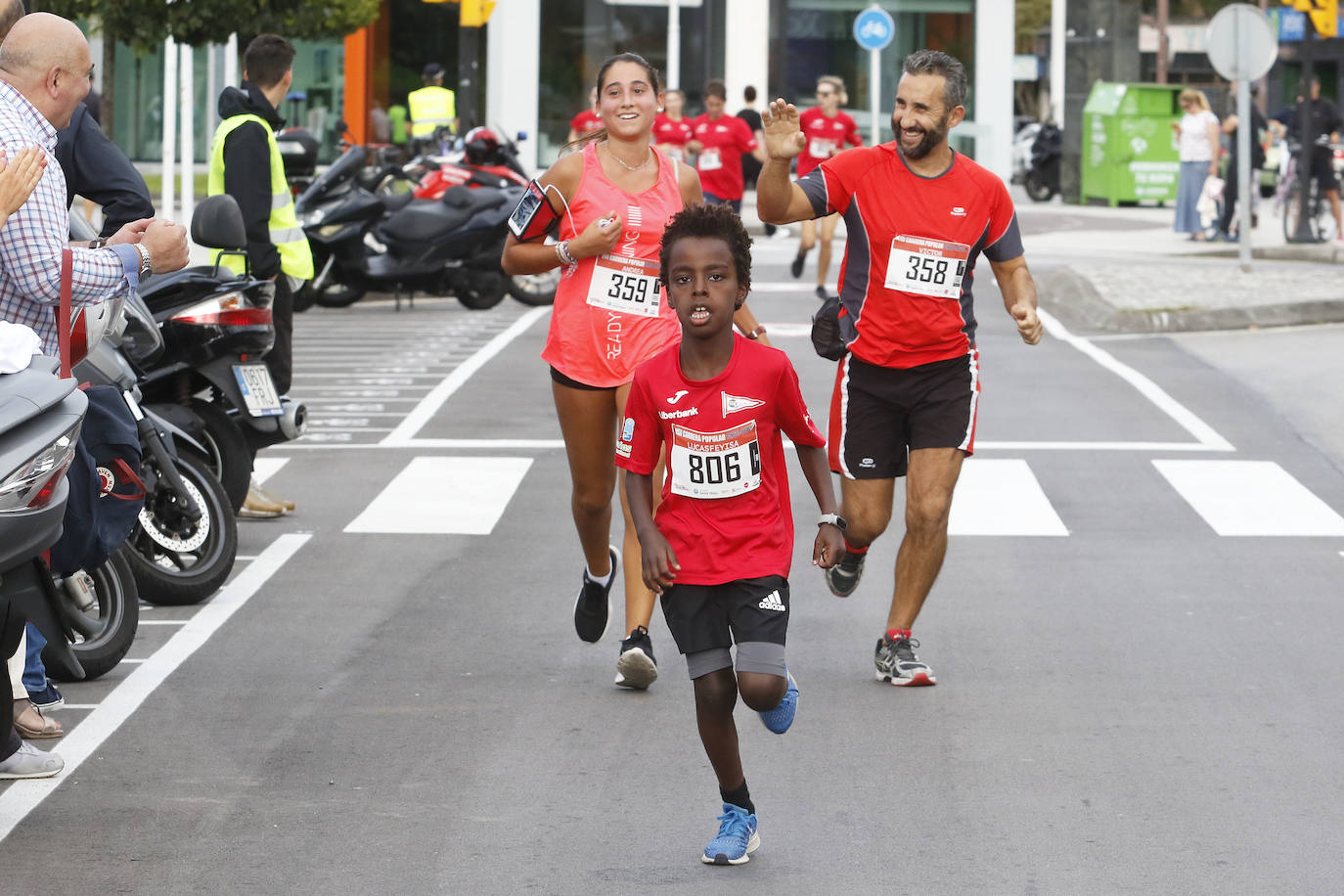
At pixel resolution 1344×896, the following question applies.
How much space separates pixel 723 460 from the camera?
5.26 m

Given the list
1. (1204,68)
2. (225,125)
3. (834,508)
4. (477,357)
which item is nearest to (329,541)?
(225,125)

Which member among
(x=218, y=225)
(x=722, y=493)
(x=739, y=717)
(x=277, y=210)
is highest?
(x=277, y=210)

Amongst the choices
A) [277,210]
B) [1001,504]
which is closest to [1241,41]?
[1001,504]

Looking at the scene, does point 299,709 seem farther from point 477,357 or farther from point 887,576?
point 477,357

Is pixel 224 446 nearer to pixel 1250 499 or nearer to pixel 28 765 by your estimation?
pixel 28 765

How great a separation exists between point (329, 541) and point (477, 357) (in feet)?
22.7

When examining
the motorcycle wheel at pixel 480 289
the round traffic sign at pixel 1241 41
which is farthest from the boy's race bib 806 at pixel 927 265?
the round traffic sign at pixel 1241 41

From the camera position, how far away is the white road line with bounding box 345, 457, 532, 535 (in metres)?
9.81

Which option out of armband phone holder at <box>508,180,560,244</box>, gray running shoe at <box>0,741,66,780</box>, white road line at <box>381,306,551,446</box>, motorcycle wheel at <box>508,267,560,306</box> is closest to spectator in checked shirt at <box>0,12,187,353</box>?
gray running shoe at <box>0,741,66,780</box>

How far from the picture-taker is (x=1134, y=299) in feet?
63.3

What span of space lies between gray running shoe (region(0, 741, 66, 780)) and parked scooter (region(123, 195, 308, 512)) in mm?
3075

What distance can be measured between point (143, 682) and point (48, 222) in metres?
1.91

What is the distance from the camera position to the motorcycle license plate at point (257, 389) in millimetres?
9109

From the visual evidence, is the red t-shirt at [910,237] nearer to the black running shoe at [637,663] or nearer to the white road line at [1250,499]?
the black running shoe at [637,663]
